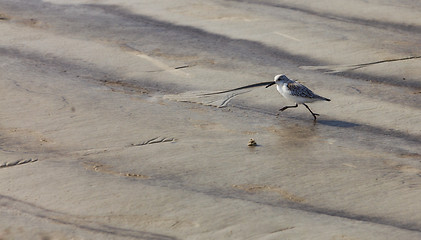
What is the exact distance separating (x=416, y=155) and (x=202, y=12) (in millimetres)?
4848

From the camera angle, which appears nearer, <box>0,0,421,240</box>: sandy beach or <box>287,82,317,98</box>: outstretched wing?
<box>0,0,421,240</box>: sandy beach

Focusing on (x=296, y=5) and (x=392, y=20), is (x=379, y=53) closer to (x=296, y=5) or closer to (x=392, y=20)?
(x=392, y=20)

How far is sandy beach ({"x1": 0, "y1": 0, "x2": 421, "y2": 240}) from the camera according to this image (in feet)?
17.0

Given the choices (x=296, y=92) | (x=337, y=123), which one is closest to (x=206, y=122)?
(x=296, y=92)

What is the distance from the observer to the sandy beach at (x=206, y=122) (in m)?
5.19

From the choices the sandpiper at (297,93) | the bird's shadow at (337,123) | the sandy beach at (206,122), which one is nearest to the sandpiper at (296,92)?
the sandpiper at (297,93)

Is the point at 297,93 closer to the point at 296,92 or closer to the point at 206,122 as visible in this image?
the point at 296,92

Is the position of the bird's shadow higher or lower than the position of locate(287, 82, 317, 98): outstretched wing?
lower

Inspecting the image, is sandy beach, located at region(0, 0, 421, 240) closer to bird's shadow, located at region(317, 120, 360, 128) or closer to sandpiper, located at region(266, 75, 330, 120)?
bird's shadow, located at region(317, 120, 360, 128)

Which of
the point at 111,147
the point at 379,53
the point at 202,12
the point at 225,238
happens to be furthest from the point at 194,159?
the point at 202,12


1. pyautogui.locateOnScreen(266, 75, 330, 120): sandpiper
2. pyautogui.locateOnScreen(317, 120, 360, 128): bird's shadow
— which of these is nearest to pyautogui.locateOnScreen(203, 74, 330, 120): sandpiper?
pyautogui.locateOnScreen(266, 75, 330, 120): sandpiper

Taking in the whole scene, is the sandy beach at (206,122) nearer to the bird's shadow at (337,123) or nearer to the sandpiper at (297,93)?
the bird's shadow at (337,123)

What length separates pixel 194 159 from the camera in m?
6.15

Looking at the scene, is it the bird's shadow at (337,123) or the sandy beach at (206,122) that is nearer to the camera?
the sandy beach at (206,122)
